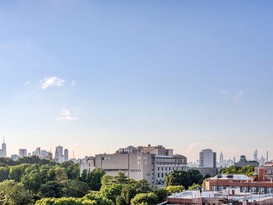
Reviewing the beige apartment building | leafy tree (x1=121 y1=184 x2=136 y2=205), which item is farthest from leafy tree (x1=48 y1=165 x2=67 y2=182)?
the beige apartment building

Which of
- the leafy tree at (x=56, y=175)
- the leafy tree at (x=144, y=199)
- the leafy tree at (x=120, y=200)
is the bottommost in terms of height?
the leafy tree at (x=120, y=200)

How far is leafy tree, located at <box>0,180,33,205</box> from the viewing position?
1874 inches

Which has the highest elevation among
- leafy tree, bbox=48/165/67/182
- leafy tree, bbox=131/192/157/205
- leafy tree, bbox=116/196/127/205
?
leafy tree, bbox=48/165/67/182

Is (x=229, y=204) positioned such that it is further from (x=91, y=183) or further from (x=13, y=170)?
(x=13, y=170)

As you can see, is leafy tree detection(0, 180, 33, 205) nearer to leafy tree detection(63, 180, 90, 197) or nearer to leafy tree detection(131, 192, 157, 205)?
leafy tree detection(63, 180, 90, 197)

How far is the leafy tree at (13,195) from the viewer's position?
4759 cm

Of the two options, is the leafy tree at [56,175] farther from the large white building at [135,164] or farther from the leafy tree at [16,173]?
the large white building at [135,164]

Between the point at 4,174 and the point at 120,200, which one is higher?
the point at 4,174

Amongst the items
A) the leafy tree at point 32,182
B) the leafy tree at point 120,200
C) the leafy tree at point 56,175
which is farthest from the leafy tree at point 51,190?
the leafy tree at point 56,175

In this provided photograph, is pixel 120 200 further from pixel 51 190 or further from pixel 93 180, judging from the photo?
pixel 93 180

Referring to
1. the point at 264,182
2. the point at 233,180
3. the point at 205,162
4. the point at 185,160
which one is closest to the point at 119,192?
the point at 233,180

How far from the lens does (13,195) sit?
47.6 meters

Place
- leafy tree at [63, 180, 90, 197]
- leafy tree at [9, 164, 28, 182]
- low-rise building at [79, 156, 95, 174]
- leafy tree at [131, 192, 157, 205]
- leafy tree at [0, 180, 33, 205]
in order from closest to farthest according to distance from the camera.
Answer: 1. leafy tree at [131, 192, 157, 205]
2. leafy tree at [0, 180, 33, 205]
3. leafy tree at [63, 180, 90, 197]
4. leafy tree at [9, 164, 28, 182]
5. low-rise building at [79, 156, 95, 174]

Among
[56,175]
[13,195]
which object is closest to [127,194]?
[13,195]
